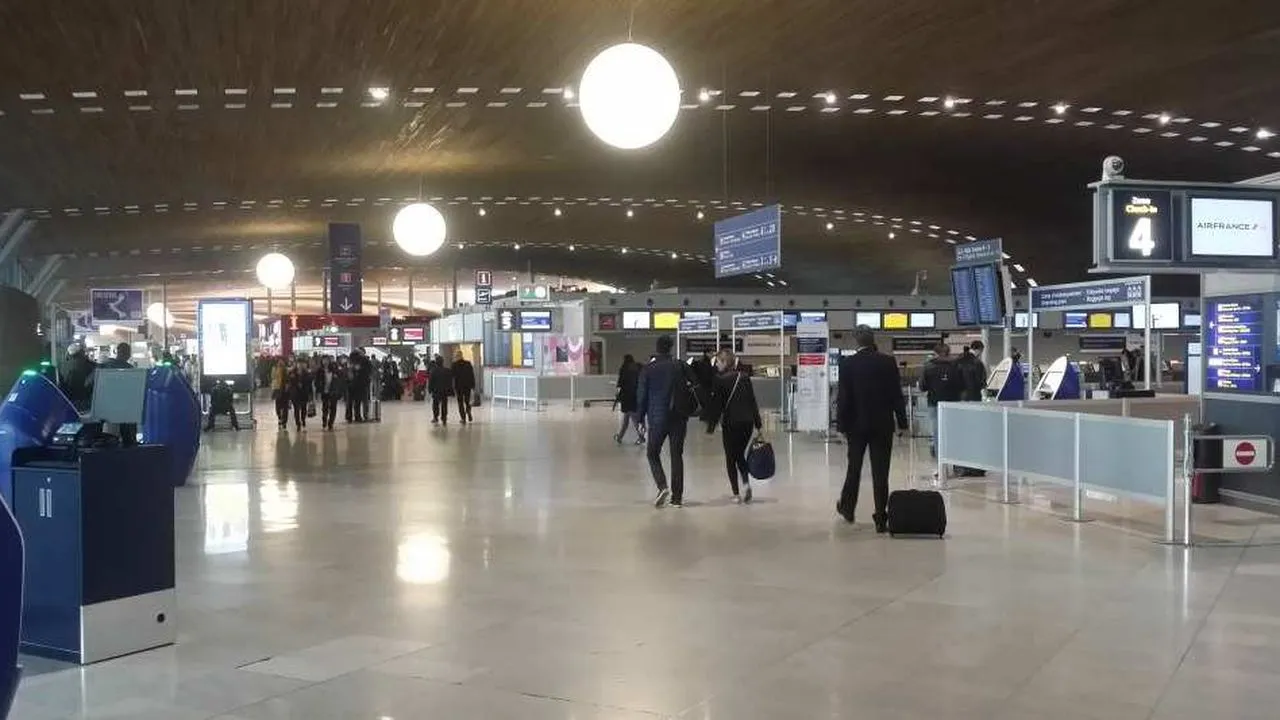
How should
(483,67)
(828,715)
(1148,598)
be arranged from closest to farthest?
(828,715), (1148,598), (483,67)

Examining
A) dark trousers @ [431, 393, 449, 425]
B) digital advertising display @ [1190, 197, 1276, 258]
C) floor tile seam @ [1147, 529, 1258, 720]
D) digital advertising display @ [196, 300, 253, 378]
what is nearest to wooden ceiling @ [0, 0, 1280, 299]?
digital advertising display @ [196, 300, 253, 378]

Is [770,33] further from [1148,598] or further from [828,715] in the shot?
[828,715]

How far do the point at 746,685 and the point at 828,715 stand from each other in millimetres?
551

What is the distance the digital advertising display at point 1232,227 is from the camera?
9.88 meters

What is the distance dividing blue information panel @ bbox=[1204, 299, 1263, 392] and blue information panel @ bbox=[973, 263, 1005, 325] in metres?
2.71

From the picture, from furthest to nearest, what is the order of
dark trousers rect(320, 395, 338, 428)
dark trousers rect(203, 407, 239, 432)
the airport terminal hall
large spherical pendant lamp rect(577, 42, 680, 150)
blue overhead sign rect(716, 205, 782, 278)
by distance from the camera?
dark trousers rect(320, 395, 338, 428), dark trousers rect(203, 407, 239, 432), blue overhead sign rect(716, 205, 782, 278), large spherical pendant lamp rect(577, 42, 680, 150), the airport terminal hall

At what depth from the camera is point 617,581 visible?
25.4 feet

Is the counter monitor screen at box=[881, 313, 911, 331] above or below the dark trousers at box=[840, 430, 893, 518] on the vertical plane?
above

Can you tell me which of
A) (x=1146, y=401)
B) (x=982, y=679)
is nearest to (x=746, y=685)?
(x=982, y=679)

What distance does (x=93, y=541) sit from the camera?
5680 millimetres

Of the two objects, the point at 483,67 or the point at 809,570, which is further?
the point at 483,67

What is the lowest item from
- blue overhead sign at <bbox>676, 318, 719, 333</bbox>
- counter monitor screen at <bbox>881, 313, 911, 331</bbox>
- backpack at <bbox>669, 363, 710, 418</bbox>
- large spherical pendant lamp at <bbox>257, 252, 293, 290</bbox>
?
backpack at <bbox>669, 363, 710, 418</bbox>

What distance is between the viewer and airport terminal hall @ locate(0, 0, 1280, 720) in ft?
18.5

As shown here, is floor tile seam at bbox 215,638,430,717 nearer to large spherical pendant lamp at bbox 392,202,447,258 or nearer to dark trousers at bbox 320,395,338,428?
large spherical pendant lamp at bbox 392,202,447,258
